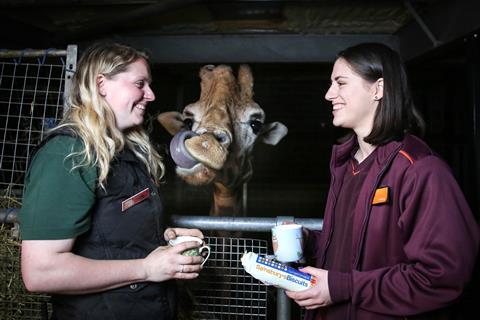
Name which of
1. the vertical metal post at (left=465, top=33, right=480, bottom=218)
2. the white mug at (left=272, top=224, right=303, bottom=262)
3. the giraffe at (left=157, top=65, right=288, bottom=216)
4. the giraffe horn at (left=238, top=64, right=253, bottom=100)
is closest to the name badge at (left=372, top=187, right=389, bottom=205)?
the white mug at (left=272, top=224, right=303, bottom=262)

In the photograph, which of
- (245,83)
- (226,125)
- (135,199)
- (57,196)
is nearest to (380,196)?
(135,199)

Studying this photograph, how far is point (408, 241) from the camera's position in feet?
4.96

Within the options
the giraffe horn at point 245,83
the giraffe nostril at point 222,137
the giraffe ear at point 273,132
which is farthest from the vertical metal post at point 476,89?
the giraffe nostril at point 222,137

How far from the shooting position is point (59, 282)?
1.53 m

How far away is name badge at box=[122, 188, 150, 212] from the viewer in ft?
5.65

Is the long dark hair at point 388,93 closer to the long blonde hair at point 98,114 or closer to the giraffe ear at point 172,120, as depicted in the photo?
the long blonde hair at point 98,114

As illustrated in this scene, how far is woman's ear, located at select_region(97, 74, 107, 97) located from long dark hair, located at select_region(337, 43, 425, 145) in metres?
1.10

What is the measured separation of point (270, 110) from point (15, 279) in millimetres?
7396

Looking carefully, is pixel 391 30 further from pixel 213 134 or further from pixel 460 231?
pixel 460 231

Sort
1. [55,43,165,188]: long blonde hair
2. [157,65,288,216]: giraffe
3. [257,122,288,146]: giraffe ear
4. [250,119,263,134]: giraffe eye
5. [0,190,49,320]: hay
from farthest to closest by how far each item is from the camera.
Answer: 1. [257,122,288,146]: giraffe ear
2. [250,119,263,134]: giraffe eye
3. [157,65,288,216]: giraffe
4. [0,190,49,320]: hay
5. [55,43,165,188]: long blonde hair

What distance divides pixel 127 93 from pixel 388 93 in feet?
3.75

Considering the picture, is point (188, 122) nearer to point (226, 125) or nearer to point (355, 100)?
point (226, 125)

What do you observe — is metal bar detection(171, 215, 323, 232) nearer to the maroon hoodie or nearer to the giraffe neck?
the maroon hoodie

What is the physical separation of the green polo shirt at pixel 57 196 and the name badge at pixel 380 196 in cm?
112
